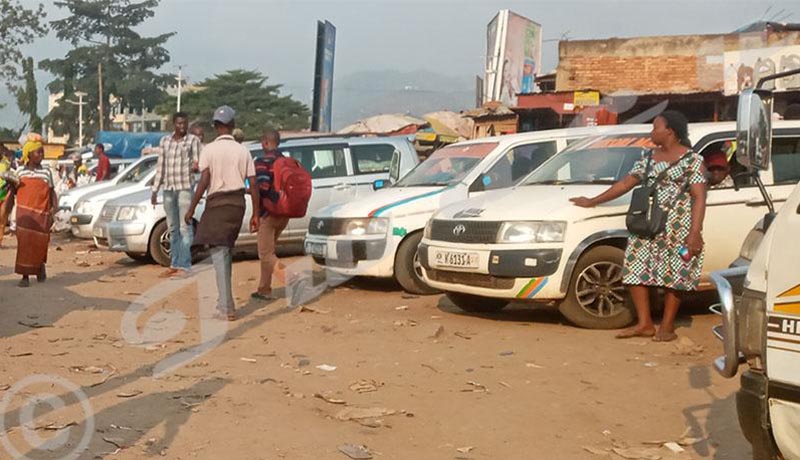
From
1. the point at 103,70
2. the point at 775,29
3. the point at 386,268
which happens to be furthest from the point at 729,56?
the point at 103,70

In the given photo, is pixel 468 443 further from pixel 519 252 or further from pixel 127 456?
pixel 519 252

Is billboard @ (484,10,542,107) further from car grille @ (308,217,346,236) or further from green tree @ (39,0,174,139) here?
green tree @ (39,0,174,139)

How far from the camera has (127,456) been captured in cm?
489

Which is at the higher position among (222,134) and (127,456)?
(222,134)

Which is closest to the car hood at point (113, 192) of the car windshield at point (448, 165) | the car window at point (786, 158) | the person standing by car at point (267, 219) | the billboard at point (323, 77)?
the person standing by car at point (267, 219)

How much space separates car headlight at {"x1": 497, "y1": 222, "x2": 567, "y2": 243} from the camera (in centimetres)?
811

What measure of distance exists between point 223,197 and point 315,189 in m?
4.95

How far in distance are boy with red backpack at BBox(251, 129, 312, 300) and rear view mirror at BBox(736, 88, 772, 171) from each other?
6.17 m

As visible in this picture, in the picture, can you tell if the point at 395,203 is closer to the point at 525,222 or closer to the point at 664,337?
the point at 525,222

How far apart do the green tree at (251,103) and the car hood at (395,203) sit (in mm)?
57193

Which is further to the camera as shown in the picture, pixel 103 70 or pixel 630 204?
pixel 103 70

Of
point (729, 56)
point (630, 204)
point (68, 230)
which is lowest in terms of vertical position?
point (68, 230)

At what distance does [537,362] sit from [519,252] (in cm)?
122

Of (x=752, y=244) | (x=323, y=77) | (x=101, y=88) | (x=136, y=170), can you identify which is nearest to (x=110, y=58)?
(x=101, y=88)
